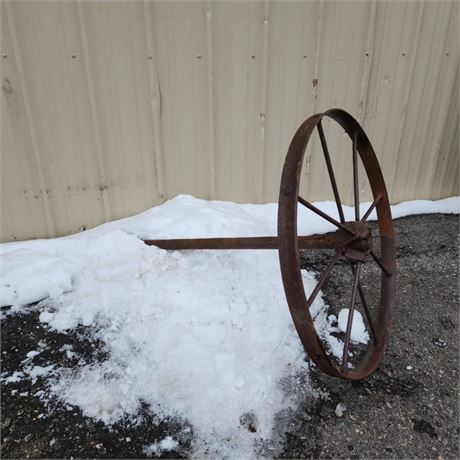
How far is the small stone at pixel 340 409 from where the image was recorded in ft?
5.79

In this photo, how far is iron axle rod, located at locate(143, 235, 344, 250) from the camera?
190 cm

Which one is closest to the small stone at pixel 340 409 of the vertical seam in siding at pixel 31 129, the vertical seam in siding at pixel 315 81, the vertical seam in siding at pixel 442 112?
the vertical seam in siding at pixel 315 81

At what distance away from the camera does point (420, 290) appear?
264cm

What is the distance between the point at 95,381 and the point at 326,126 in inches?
97.8

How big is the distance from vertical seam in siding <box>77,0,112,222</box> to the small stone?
202 cm

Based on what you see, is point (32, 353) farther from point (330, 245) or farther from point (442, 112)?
point (442, 112)

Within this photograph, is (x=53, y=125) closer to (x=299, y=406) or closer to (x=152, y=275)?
(x=152, y=275)

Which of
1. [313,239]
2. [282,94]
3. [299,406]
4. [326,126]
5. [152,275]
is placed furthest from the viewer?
[326,126]

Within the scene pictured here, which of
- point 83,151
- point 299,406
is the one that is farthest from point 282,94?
point 299,406

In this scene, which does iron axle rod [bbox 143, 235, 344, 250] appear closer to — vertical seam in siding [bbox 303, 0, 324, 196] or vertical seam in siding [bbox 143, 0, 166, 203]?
vertical seam in siding [bbox 143, 0, 166, 203]

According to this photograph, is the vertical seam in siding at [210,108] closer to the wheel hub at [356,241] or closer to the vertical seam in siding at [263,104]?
the vertical seam in siding at [263,104]

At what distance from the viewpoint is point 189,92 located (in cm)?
287

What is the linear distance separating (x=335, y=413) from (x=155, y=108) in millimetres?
2177

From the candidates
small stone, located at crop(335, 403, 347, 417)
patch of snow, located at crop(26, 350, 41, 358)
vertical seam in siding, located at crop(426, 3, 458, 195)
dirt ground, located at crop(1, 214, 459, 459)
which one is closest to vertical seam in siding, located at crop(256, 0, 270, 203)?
dirt ground, located at crop(1, 214, 459, 459)
